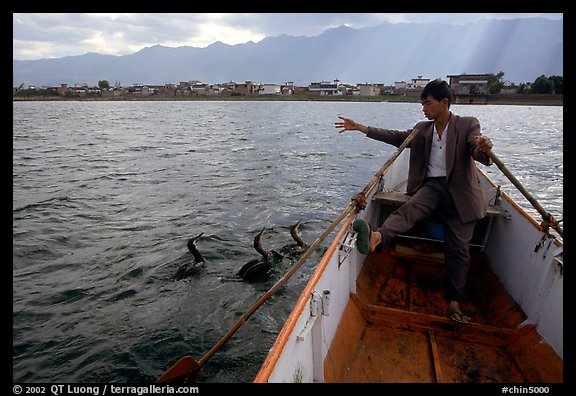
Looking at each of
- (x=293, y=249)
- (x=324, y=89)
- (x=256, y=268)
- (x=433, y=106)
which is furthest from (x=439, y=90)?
(x=324, y=89)

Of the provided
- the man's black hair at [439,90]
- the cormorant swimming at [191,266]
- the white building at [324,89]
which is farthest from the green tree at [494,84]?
the man's black hair at [439,90]

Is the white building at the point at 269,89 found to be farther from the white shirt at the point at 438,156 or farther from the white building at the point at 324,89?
the white shirt at the point at 438,156

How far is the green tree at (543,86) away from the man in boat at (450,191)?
329 feet

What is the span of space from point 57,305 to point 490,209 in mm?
9169

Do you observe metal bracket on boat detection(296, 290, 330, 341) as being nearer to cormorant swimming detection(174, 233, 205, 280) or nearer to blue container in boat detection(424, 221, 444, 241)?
blue container in boat detection(424, 221, 444, 241)

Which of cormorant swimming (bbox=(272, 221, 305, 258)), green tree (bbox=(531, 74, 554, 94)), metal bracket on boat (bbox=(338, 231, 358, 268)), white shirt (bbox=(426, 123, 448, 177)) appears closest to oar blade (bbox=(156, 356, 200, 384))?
metal bracket on boat (bbox=(338, 231, 358, 268))

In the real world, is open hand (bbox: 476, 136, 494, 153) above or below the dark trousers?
above

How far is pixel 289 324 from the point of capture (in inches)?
111

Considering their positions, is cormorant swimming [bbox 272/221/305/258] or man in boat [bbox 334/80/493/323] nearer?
man in boat [bbox 334/80/493/323]

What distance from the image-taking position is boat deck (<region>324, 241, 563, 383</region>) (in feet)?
13.0

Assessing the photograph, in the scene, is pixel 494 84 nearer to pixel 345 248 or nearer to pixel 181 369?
pixel 345 248

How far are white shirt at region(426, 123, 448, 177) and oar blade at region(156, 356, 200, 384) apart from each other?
4307 millimetres

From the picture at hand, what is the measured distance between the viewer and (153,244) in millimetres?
10664
